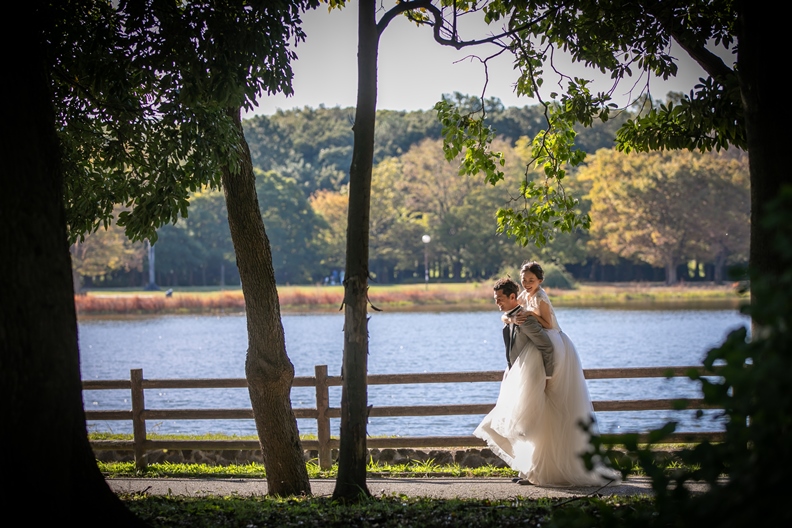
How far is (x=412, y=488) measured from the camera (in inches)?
341

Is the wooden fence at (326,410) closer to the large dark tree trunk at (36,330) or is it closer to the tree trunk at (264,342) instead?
the tree trunk at (264,342)

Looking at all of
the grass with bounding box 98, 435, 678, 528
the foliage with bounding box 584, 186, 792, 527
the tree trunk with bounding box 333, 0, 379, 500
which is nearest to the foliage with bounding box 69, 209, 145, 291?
the grass with bounding box 98, 435, 678, 528

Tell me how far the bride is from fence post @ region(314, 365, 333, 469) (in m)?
2.29

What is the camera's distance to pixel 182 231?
71.9 m

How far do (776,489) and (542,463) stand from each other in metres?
5.88

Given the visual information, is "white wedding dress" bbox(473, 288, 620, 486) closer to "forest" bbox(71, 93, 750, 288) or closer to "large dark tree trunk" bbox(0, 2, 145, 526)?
"large dark tree trunk" bbox(0, 2, 145, 526)

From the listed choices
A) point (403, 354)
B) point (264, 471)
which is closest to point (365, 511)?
point (264, 471)

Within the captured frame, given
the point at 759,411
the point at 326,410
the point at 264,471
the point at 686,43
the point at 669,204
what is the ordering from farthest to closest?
the point at 669,204 → the point at 264,471 → the point at 326,410 → the point at 686,43 → the point at 759,411

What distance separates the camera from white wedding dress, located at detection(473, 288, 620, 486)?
836 centimetres

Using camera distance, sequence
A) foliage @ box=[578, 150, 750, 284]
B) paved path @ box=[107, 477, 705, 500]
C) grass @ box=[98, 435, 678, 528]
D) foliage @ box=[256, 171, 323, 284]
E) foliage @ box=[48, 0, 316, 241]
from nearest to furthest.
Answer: grass @ box=[98, 435, 678, 528], foliage @ box=[48, 0, 316, 241], paved path @ box=[107, 477, 705, 500], foliage @ box=[578, 150, 750, 284], foliage @ box=[256, 171, 323, 284]

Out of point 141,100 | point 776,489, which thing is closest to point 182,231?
point 141,100

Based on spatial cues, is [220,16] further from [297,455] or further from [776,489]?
[776,489]

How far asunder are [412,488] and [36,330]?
16.6 feet

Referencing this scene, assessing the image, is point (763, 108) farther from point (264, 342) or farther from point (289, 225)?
point (289, 225)
